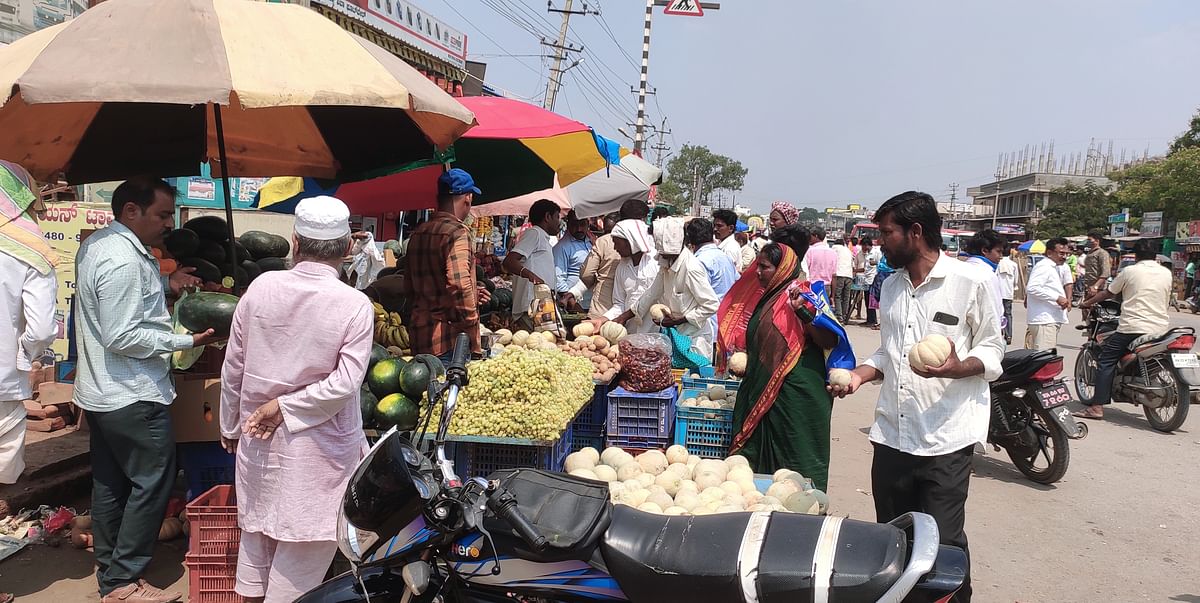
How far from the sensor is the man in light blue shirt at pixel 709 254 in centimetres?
796

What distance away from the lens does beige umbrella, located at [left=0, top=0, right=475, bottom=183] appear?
10.7 ft

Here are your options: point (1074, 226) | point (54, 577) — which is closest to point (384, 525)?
point (54, 577)

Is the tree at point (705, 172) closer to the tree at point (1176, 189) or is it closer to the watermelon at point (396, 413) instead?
the tree at point (1176, 189)

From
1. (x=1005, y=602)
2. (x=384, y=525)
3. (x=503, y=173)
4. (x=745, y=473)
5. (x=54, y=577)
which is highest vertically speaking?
(x=503, y=173)

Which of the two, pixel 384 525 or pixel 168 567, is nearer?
pixel 384 525

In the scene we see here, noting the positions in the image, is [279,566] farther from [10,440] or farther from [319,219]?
[10,440]

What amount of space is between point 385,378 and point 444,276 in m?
0.96

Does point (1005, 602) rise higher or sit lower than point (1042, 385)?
lower

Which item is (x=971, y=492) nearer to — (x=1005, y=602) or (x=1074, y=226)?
(x=1005, y=602)

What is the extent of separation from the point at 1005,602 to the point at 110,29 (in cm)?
552

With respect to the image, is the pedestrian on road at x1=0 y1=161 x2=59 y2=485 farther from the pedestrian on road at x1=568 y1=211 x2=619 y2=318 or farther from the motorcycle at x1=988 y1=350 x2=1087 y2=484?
the motorcycle at x1=988 y1=350 x2=1087 y2=484

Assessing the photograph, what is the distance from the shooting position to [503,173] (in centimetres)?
842

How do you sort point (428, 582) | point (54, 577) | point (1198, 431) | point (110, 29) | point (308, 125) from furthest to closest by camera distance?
point (1198, 431)
point (308, 125)
point (54, 577)
point (110, 29)
point (428, 582)

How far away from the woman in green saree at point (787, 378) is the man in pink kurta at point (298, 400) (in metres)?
2.41
